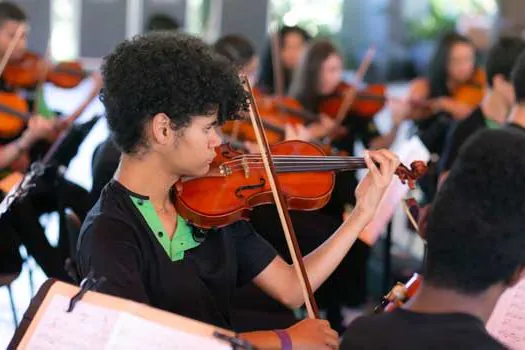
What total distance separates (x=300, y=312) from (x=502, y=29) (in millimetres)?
3707

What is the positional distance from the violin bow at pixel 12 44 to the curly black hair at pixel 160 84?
6.81 ft

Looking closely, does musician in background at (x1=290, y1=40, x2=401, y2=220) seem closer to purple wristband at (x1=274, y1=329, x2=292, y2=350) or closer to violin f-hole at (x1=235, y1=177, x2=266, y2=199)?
violin f-hole at (x1=235, y1=177, x2=266, y2=199)

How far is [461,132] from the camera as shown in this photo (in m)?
2.80

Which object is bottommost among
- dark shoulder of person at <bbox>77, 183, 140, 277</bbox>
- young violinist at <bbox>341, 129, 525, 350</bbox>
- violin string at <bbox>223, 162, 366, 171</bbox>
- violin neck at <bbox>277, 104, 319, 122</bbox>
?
violin neck at <bbox>277, 104, 319, 122</bbox>

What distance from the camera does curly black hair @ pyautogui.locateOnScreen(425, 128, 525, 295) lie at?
103 cm

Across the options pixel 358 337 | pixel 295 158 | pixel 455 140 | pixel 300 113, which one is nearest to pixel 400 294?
pixel 358 337

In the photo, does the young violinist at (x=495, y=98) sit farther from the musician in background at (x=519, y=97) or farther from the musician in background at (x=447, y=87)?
the musician in background at (x=447, y=87)

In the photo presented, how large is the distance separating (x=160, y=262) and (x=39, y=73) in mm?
2650

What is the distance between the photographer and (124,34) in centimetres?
717

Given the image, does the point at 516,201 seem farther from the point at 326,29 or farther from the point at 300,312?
the point at 326,29

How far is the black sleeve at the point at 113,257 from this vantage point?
1.32 meters

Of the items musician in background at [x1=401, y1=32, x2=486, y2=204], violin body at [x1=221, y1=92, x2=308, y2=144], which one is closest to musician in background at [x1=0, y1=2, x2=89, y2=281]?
violin body at [x1=221, y1=92, x2=308, y2=144]

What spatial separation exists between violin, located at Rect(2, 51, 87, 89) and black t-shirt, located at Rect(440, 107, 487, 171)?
74.3 inches

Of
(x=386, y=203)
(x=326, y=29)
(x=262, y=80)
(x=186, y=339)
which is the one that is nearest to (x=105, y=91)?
(x=186, y=339)
